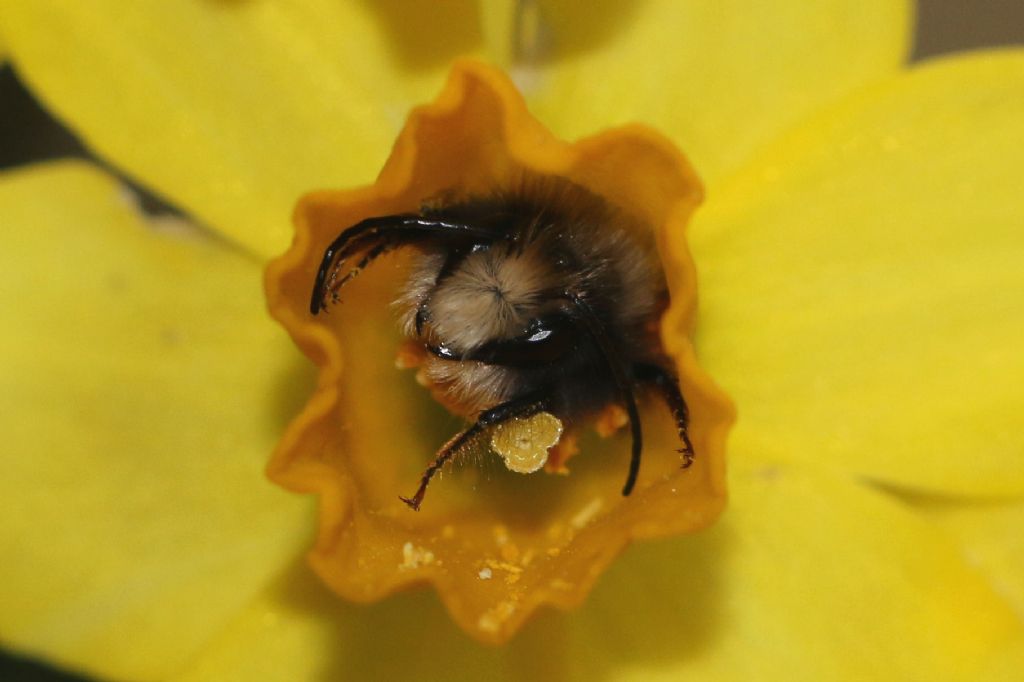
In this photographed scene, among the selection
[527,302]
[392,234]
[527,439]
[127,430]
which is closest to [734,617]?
[527,439]

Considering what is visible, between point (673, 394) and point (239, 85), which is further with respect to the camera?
point (239, 85)

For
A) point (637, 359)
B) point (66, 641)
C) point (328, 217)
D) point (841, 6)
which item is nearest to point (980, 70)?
point (841, 6)

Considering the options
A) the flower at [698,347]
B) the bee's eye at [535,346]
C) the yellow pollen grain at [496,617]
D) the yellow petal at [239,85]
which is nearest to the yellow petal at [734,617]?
the flower at [698,347]

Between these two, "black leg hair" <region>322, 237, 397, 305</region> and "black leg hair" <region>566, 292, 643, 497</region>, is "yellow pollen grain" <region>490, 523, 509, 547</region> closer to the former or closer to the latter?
"black leg hair" <region>566, 292, 643, 497</region>

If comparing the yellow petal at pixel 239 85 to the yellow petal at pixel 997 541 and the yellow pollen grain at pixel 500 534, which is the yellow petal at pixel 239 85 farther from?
the yellow petal at pixel 997 541

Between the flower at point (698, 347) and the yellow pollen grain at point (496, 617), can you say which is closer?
the yellow pollen grain at point (496, 617)

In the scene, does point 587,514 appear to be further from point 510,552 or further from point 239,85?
point 239,85
